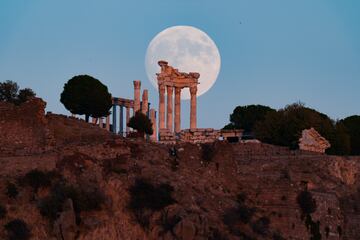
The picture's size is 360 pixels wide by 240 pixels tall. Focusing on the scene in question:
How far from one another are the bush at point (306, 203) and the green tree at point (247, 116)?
138ft

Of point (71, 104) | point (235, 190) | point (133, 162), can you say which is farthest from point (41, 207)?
point (71, 104)

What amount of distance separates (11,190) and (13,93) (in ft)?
96.0

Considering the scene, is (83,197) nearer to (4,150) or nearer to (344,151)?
(4,150)

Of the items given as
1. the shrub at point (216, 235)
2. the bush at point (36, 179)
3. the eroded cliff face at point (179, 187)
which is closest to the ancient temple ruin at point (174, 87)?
the eroded cliff face at point (179, 187)

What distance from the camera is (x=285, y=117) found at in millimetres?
86875

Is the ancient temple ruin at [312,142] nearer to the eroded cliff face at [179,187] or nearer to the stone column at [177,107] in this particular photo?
the eroded cliff face at [179,187]

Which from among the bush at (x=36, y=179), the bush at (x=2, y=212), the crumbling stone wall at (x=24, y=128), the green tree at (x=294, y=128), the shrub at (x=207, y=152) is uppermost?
the green tree at (x=294, y=128)

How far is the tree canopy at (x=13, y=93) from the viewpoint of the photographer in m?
79.7

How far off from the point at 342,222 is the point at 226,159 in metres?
A: 7.63

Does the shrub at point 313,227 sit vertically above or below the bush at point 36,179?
below

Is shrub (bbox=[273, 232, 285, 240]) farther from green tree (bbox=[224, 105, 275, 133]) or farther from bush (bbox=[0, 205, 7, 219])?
green tree (bbox=[224, 105, 275, 133])

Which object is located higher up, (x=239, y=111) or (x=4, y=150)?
(x=239, y=111)

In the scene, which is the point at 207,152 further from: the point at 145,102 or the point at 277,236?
the point at 145,102

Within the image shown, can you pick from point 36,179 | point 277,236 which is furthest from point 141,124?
point 36,179
